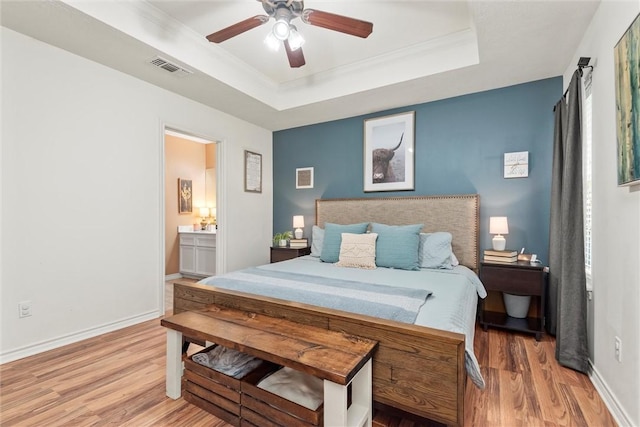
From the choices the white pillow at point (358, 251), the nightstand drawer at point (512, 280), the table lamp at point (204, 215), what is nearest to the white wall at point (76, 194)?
the white pillow at point (358, 251)

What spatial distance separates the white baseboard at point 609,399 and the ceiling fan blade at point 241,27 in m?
3.13

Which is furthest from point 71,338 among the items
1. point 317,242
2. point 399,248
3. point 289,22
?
point 289,22

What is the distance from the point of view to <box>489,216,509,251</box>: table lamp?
9.93ft

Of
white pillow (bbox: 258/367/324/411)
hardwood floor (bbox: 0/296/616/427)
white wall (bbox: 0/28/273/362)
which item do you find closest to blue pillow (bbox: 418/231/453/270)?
hardwood floor (bbox: 0/296/616/427)

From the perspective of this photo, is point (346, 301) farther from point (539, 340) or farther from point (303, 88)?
point (303, 88)

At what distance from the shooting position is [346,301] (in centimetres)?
185

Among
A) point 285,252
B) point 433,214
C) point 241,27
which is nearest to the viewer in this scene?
point 241,27

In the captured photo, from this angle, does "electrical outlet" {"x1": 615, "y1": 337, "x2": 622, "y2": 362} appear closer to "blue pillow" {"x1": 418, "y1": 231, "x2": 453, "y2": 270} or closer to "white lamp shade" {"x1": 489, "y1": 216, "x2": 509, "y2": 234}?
Result: "blue pillow" {"x1": 418, "y1": 231, "x2": 453, "y2": 270}

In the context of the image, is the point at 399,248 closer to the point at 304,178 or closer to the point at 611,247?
the point at 611,247

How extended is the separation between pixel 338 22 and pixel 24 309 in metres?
3.26

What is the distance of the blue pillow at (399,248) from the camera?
112 inches

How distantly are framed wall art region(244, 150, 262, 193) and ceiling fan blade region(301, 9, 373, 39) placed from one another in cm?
265

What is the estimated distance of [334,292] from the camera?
2012 mm

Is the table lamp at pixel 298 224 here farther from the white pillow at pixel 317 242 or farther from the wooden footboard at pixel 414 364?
the wooden footboard at pixel 414 364
